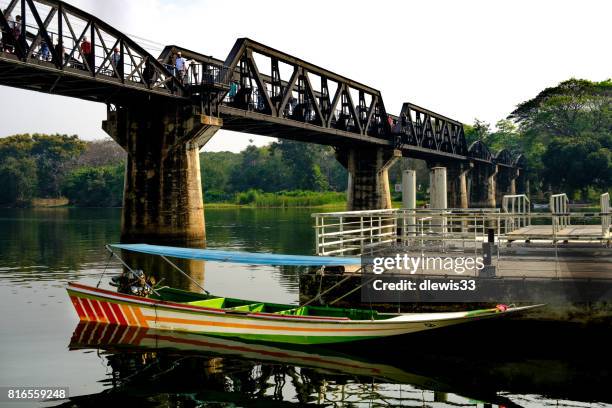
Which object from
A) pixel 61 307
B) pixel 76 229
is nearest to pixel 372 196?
pixel 76 229

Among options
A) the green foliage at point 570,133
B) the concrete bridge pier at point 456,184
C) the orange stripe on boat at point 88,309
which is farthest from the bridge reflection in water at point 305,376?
the green foliage at point 570,133

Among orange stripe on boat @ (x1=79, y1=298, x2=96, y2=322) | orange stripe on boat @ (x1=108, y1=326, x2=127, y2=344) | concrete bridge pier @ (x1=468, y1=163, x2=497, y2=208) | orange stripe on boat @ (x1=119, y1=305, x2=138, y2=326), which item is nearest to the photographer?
orange stripe on boat @ (x1=108, y1=326, x2=127, y2=344)

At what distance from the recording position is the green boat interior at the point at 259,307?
752 inches

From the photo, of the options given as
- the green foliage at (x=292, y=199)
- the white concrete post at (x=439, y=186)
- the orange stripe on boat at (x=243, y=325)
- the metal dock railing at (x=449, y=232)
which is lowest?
the orange stripe on boat at (x=243, y=325)

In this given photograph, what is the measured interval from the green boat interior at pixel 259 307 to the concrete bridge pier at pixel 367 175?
179 ft

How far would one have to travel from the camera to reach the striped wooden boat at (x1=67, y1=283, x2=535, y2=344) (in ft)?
59.0

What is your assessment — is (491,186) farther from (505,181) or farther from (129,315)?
(129,315)

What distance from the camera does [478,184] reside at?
13600cm

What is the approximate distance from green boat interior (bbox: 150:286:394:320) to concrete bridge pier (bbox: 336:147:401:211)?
54.5 m

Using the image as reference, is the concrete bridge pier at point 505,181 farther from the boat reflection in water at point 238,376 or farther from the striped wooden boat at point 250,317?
the boat reflection in water at point 238,376

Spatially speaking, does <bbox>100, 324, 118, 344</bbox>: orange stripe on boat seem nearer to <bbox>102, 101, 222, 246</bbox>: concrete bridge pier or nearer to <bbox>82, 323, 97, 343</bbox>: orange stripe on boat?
<bbox>82, 323, 97, 343</bbox>: orange stripe on boat

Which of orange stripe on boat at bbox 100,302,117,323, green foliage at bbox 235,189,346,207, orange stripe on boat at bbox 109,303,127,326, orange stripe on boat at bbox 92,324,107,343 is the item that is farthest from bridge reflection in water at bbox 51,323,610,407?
green foliage at bbox 235,189,346,207

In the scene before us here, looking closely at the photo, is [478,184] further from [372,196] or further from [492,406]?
[492,406]

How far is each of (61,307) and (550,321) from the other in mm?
18209
